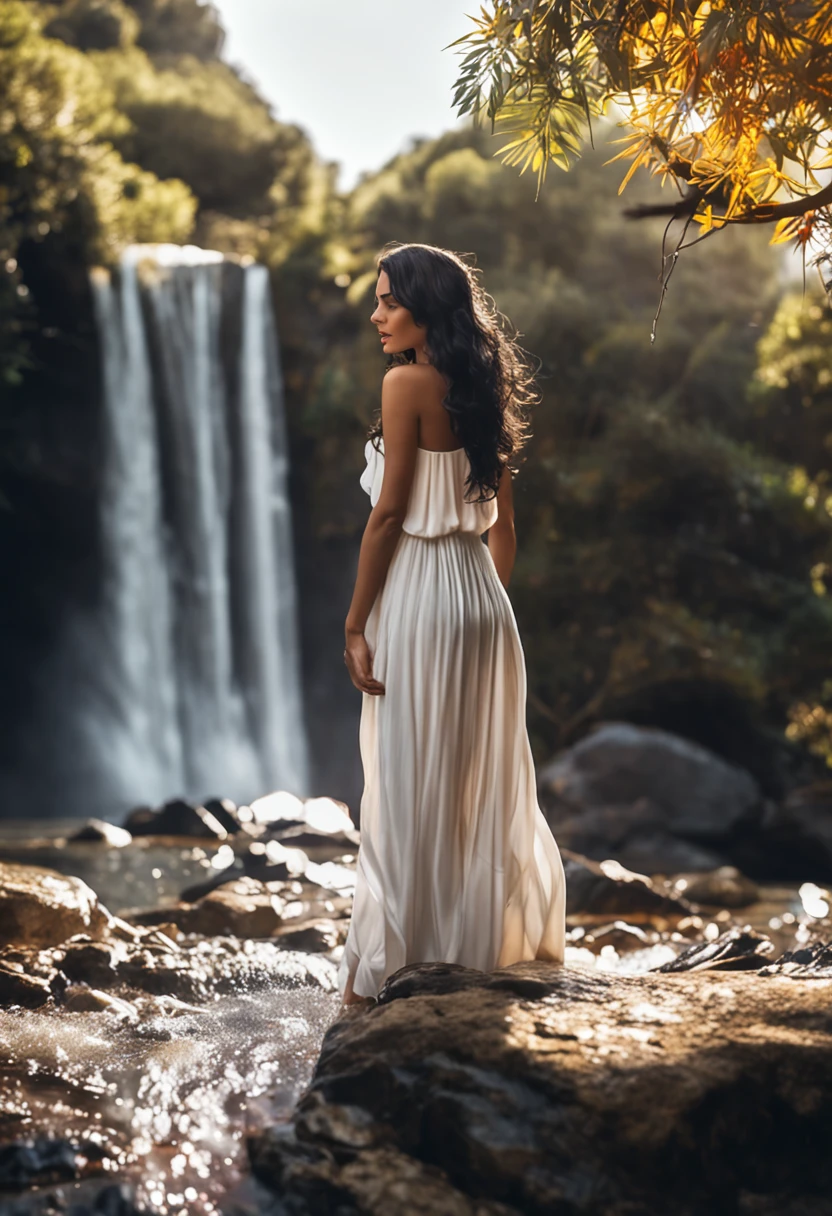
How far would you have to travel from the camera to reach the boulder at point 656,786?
41.6 feet

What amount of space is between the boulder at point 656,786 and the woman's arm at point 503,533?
8.54 metres

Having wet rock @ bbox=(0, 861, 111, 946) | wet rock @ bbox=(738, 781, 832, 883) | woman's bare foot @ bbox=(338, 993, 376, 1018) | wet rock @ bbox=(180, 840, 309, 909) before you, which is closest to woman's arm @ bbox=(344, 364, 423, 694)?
woman's bare foot @ bbox=(338, 993, 376, 1018)

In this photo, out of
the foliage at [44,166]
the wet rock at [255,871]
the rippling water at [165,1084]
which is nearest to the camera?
the rippling water at [165,1084]

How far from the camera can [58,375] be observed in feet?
58.7

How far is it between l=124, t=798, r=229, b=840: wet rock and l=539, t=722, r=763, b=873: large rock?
3489mm

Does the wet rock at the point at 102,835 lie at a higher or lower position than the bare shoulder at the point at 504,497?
lower

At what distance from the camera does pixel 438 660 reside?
4039mm

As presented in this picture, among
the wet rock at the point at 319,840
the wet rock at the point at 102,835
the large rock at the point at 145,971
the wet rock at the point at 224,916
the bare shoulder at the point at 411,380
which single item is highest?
the bare shoulder at the point at 411,380

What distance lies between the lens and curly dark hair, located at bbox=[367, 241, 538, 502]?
3945mm

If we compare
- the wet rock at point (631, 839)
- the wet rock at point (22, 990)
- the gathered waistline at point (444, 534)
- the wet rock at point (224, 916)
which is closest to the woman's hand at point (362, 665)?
the gathered waistline at point (444, 534)

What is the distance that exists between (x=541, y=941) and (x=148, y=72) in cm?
3003

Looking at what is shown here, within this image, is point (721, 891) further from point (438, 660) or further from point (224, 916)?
point (438, 660)

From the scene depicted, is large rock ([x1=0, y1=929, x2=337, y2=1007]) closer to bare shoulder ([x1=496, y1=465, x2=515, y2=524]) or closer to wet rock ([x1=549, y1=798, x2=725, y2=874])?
bare shoulder ([x1=496, y1=465, x2=515, y2=524])

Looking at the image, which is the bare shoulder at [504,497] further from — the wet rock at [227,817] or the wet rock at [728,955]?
the wet rock at [227,817]
